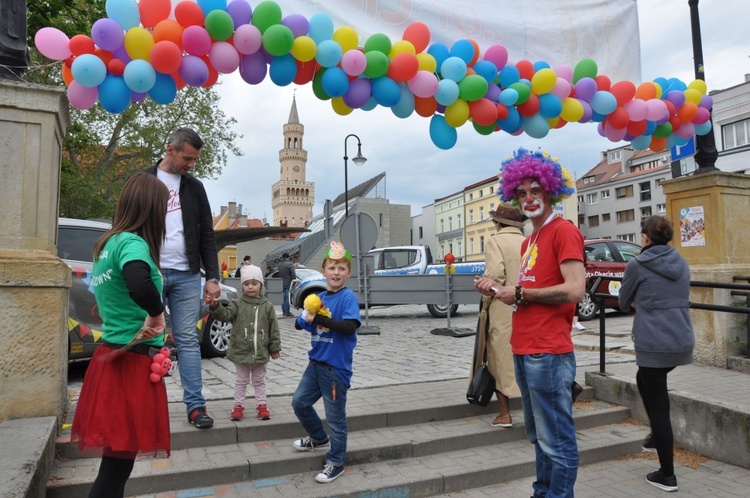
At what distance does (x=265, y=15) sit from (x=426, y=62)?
147 centimetres

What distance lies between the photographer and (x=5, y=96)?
3.81 m

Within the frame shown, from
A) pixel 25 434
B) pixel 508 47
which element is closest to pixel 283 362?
pixel 25 434

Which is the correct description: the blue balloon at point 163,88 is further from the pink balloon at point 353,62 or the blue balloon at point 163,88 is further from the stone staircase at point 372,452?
the stone staircase at point 372,452

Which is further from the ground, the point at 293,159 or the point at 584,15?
the point at 293,159

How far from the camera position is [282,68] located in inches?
185

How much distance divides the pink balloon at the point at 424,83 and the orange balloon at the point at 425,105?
0.55 ft

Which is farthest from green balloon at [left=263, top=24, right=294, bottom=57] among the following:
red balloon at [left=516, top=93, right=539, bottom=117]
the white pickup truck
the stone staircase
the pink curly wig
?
the white pickup truck

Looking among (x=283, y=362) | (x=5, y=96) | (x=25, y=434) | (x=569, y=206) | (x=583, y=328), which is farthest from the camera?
(x=569, y=206)

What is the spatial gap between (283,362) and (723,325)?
5679 mm

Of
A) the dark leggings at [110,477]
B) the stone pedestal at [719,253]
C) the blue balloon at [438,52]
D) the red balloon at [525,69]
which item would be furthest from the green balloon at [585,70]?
the dark leggings at [110,477]

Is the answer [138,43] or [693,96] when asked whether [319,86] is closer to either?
[138,43]

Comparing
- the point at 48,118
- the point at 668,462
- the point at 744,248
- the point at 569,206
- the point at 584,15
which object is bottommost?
the point at 668,462

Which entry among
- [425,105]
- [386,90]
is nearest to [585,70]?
[425,105]

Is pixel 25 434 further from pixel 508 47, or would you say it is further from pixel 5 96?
pixel 508 47
